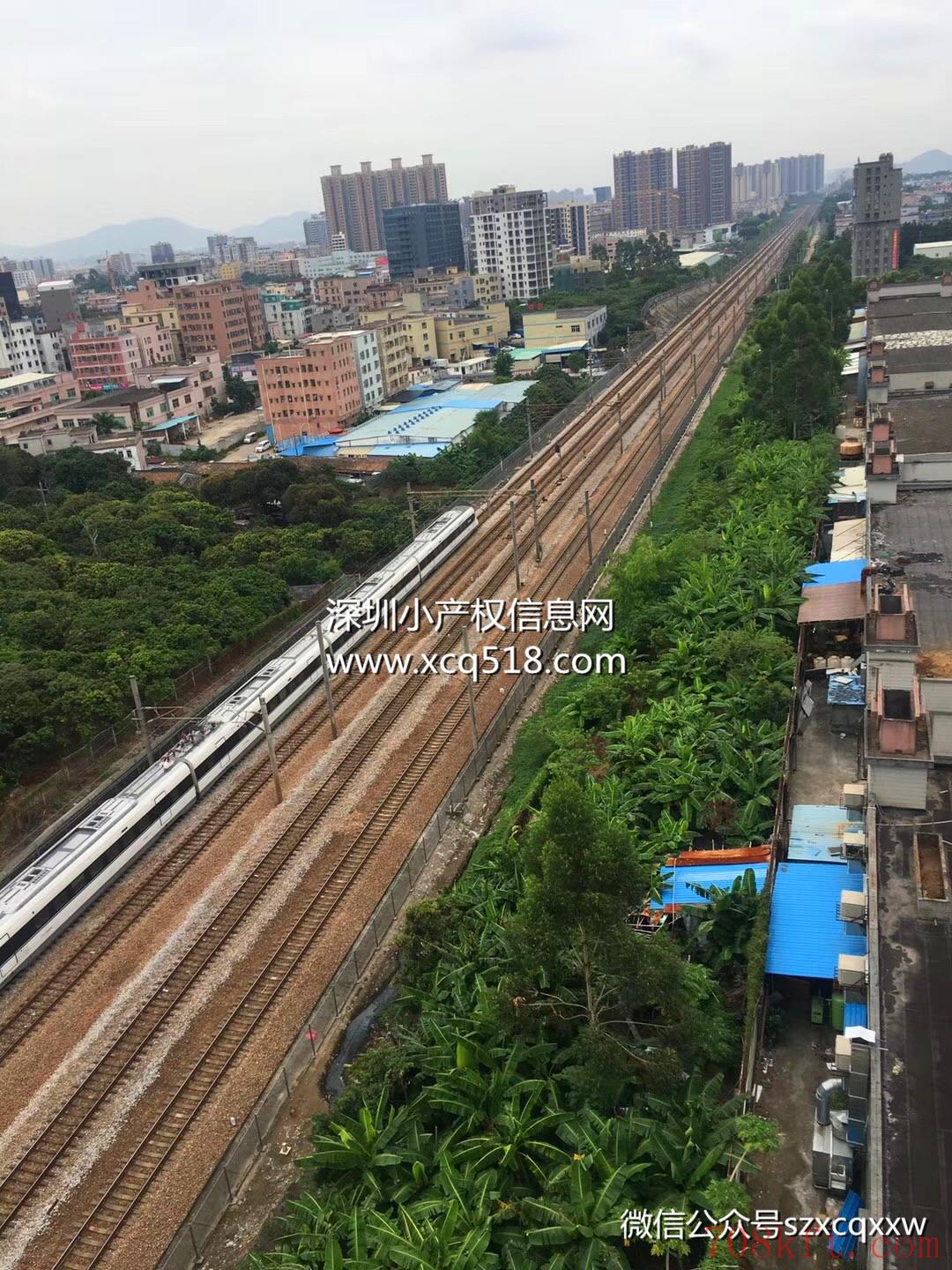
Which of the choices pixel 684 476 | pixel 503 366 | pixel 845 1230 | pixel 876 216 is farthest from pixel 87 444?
pixel 876 216

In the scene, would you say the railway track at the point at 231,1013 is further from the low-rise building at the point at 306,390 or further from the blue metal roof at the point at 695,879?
the low-rise building at the point at 306,390

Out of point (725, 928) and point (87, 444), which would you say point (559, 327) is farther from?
point (725, 928)

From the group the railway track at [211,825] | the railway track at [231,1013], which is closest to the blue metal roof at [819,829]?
the railway track at [231,1013]

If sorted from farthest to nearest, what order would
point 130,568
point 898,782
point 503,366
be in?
point 503,366
point 130,568
point 898,782

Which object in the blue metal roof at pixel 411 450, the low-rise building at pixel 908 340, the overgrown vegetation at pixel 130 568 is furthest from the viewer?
the blue metal roof at pixel 411 450

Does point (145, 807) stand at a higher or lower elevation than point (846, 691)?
lower

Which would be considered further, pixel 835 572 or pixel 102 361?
pixel 102 361

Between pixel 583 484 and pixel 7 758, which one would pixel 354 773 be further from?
pixel 583 484
